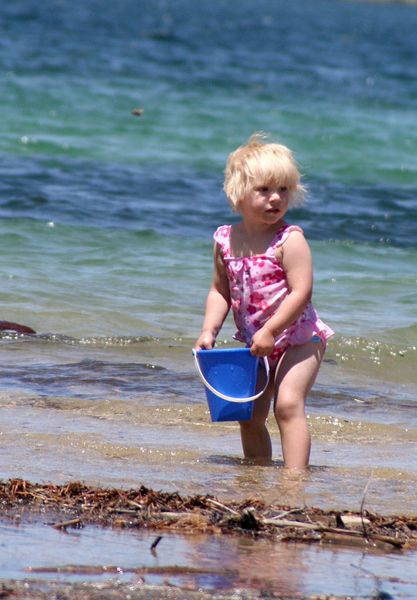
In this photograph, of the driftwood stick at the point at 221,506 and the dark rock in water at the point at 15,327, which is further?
the dark rock in water at the point at 15,327

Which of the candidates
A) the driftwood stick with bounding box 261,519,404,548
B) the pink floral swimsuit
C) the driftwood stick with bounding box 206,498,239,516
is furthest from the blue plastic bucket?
the driftwood stick with bounding box 261,519,404,548

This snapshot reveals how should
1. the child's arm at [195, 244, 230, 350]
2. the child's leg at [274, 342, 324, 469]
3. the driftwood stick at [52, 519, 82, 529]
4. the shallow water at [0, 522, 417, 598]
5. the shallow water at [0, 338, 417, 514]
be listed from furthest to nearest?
the child's arm at [195, 244, 230, 350] → the child's leg at [274, 342, 324, 469] → the shallow water at [0, 338, 417, 514] → the driftwood stick at [52, 519, 82, 529] → the shallow water at [0, 522, 417, 598]

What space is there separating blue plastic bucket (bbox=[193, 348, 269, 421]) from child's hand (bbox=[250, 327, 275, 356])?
0.04 metres

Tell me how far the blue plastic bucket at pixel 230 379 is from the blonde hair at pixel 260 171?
1.84 feet

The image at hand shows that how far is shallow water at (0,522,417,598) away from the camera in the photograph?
287 centimetres

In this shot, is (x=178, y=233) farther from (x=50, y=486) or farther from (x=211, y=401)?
(x=50, y=486)

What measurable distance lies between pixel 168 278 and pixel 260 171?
459 centimetres

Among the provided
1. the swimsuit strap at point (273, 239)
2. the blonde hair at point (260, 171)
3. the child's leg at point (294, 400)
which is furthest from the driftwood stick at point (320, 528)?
the blonde hair at point (260, 171)

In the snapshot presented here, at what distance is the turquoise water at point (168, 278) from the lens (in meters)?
4.38

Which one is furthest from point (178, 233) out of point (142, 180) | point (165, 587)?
point (165, 587)

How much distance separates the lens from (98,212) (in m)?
11.6

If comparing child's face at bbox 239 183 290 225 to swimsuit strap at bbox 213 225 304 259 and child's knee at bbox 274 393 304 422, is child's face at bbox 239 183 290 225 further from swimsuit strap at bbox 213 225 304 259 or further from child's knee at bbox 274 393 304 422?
child's knee at bbox 274 393 304 422

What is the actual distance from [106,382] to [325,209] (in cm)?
729

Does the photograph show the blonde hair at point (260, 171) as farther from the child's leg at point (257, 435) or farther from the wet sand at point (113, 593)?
the wet sand at point (113, 593)
